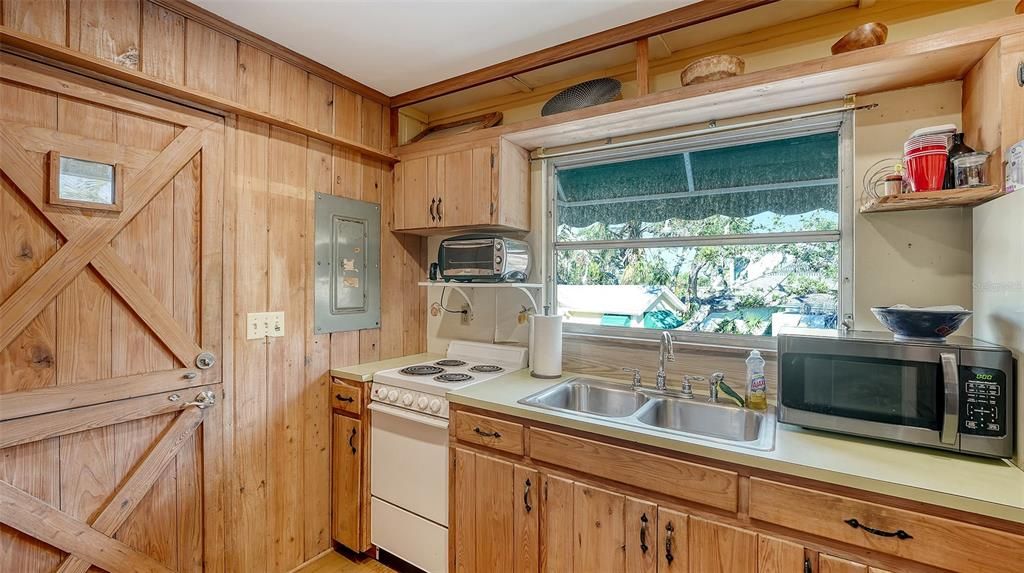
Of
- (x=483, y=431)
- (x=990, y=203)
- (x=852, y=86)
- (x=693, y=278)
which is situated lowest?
(x=483, y=431)

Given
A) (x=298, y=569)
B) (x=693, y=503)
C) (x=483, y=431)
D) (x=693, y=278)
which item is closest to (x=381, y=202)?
(x=483, y=431)

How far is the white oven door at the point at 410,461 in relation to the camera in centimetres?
202

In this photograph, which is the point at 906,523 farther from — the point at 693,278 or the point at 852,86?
the point at 852,86

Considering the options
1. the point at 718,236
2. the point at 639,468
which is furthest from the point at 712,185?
the point at 639,468

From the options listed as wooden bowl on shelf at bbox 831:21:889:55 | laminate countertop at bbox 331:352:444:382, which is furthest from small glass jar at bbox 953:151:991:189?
laminate countertop at bbox 331:352:444:382

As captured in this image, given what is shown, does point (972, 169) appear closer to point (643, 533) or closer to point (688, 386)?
point (688, 386)

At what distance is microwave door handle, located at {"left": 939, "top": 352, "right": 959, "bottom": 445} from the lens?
1261 millimetres

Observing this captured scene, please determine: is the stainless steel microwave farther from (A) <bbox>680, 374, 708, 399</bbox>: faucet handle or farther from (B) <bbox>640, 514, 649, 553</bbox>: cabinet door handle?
(B) <bbox>640, 514, 649, 553</bbox>: cabinet door handle

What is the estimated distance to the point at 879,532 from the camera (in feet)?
3.83

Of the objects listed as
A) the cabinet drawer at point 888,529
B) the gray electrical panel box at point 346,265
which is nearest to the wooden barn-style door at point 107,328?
the gray electrical panel box at point 346,265

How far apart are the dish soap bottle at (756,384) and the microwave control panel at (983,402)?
0.59m

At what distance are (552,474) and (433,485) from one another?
0.66m

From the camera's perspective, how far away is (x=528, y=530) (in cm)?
175

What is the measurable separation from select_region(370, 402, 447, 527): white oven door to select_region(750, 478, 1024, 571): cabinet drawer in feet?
4.25
